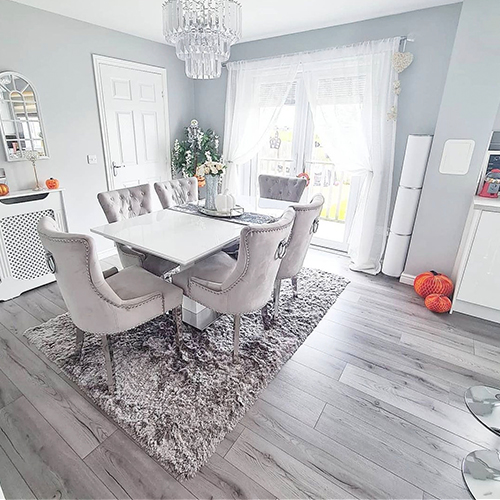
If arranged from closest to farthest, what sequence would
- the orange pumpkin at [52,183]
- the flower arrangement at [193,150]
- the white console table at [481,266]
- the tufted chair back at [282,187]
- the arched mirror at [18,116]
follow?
1. the white console table at [481,266]
2. the arched mirror at [18,116]
3. the orange pumpkin at [52,183]
4. the tufted chair back at [282,187]
5. the flower arrangement at [193,150]

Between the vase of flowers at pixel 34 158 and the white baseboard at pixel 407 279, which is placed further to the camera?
the white baseboard at pixel 407 279

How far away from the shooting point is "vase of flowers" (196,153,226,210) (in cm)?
246

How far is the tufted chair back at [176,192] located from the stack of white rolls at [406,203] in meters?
2.20

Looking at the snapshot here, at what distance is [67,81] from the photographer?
3125 millimetres

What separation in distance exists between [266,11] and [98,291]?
3.02 meters

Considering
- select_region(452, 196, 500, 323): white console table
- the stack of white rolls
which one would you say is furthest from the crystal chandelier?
select_region(452, 196, 500, 323): white console table

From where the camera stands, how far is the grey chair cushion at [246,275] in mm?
1682

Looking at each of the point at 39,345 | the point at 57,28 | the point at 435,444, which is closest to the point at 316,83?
the point at 57,28

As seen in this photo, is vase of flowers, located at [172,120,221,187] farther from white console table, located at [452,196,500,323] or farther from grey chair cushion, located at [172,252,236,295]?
white console table, located at [452,196,500,323]

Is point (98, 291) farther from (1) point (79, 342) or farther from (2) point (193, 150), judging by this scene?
(2) point (193, 150)

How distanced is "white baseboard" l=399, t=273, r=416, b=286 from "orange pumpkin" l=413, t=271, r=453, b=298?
22cm

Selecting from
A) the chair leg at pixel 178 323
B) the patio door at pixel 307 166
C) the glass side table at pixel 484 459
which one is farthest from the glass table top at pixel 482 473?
the patio door at pixel 307 166

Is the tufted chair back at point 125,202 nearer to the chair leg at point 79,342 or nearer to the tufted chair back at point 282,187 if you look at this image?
the chair leg at point 79,342

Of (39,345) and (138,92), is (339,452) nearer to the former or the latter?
(39,345)
